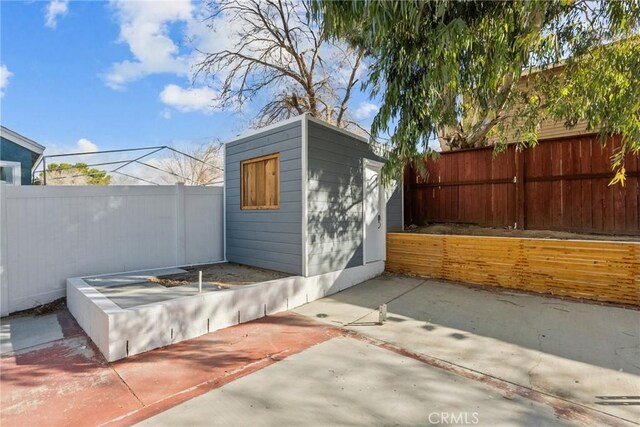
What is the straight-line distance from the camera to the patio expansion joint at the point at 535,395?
6.47 feet

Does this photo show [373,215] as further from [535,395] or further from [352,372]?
[535,395]

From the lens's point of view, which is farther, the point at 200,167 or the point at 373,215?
the point at 200,167

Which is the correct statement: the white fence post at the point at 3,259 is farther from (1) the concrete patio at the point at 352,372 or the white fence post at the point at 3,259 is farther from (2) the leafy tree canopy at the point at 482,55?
(2) the leafy tree canopy at the point at 482,55

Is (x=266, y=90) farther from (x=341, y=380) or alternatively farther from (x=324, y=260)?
(x=341, y=380)

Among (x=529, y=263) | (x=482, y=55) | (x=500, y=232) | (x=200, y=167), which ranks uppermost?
(x=200, y=167)

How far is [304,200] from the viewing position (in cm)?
462

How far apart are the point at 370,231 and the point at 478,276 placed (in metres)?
2.03

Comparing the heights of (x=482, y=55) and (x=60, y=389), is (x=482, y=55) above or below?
above

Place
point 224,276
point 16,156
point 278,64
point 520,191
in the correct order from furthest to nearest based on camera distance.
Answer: point 278,64
point 16,156
point 520,191
point 224,276

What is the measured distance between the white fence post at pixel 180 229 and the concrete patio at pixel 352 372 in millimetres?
1888

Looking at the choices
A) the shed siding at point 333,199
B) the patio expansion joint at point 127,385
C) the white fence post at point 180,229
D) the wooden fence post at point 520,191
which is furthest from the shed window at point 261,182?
the wooden fence post at point 520,191

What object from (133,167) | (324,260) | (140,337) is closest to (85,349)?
(140,337)

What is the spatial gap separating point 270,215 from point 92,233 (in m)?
2.84

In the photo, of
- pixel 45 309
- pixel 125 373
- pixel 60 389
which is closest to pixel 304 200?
pixel 125 373
